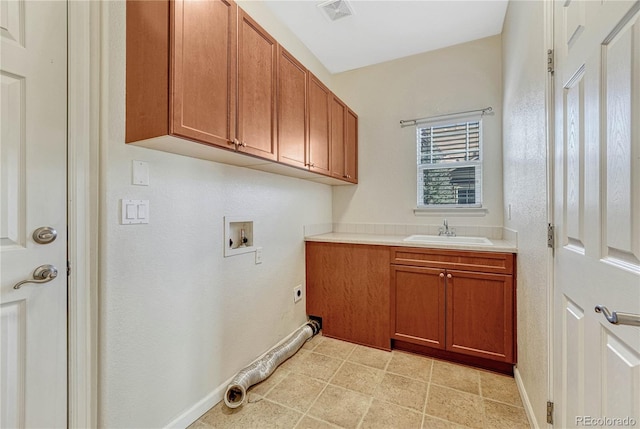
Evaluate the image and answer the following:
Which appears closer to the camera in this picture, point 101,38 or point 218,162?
point 101,38

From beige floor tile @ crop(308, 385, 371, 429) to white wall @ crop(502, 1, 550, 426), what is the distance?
896 mm

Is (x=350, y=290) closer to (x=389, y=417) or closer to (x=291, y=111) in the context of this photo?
(x=389, y=417)

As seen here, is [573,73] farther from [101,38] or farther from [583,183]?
[101,38]

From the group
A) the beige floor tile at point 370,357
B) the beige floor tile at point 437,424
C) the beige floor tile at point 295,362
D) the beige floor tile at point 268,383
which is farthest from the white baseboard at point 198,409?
the beige floor tile at point 437,424

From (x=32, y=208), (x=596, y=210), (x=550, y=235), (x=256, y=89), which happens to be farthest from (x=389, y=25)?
(x=32, y=208)

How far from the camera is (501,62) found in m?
2.51

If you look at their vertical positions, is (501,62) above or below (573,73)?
above

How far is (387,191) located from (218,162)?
1.89 metres

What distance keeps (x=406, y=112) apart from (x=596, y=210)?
2.34m

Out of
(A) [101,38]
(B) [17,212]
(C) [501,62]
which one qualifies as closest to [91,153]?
(B) [17,212]

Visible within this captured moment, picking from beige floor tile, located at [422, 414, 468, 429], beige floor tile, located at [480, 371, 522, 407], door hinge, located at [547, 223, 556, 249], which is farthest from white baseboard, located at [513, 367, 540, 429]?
Answer: door hinge, located at [547, 223, 556, 249]

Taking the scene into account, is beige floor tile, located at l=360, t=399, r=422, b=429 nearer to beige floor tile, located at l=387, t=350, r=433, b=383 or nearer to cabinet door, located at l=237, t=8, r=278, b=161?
beige floor tile, located at l=387, t=350, r=433, b=383

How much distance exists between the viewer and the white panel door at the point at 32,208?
37.8 inches

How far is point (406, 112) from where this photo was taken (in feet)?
9.55
